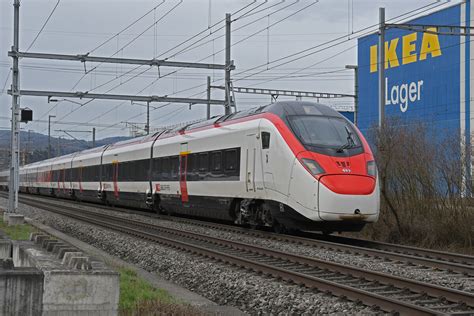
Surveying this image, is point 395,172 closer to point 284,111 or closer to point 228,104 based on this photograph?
point 284,111

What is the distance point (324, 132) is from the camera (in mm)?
15641

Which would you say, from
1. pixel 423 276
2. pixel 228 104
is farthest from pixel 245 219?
pixel 228 104

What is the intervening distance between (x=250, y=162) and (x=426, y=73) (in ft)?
104

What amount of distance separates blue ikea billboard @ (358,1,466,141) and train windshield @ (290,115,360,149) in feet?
78.0

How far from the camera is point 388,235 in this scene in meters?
17.3

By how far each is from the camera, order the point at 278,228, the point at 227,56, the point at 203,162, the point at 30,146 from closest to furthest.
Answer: the point at 278,228 → the point at 203,162 → the point at 227,56 → the point at 30,146

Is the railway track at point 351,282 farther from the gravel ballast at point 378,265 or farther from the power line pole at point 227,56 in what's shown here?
the power line pole at point 227,56

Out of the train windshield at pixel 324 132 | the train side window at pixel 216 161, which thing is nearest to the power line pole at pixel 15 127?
the train side window at pixel 216 161

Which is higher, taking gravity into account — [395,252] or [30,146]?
[30,146]

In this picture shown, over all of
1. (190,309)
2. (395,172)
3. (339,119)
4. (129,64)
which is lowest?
(190,309)

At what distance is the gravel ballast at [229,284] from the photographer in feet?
26.5

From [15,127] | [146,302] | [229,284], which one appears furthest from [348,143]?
[15,127]

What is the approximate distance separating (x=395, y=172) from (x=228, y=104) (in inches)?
442

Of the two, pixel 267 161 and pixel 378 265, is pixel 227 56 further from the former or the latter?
pixel 378 265
